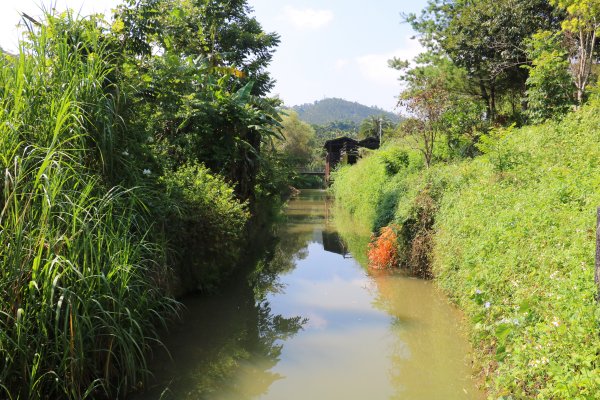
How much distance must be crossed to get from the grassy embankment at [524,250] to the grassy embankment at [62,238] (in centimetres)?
332

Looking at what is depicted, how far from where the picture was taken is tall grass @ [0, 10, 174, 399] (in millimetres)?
3479

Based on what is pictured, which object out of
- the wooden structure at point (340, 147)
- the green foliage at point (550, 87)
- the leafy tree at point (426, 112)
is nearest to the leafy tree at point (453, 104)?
the leafy tree at point (426, 112)

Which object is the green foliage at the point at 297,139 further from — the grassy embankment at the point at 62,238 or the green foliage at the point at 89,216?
the grassy embankment at the point at 62,238

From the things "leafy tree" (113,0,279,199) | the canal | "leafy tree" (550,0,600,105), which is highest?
"leafy tree" (550,0,600,105)

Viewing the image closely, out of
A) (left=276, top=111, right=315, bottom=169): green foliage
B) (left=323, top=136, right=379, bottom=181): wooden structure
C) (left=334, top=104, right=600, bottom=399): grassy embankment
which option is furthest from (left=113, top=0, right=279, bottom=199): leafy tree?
(left=276, top=111, right=315, bottom=169): green foliage

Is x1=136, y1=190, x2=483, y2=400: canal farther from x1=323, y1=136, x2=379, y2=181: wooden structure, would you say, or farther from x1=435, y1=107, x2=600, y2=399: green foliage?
x1=323, y1=136, x2=379, y2=181: wooden structure

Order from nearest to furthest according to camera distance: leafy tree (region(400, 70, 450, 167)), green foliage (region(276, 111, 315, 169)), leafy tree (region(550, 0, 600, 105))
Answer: leafy tree (region(550, 0, 600, 105)), leafy tree (region(400, 70, 450, 167)), green foliage (region(276, 111, 315, 169))

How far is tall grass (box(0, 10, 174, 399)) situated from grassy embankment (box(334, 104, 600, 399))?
3283 mm

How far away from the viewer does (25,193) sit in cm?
375

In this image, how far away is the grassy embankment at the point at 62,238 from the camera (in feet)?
11.4

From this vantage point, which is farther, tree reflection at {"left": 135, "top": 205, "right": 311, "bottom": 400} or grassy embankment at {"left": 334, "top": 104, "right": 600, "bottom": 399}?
tree reflection at {"left": 135, "top": 205, "right": 311, "bottom": 400}

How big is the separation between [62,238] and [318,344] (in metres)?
3.93

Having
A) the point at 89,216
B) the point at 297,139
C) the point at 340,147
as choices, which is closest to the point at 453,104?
the point at 89,216

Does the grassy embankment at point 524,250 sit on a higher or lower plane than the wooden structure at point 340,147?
lower
